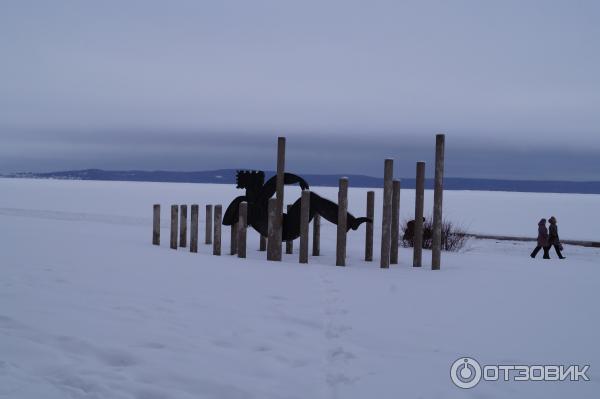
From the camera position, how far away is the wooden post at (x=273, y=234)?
996cm

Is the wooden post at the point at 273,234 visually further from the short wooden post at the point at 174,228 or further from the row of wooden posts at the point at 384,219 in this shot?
the short wooden post at the point at 174,228

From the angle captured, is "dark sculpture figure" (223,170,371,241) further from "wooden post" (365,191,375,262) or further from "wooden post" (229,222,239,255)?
"wooden post" (365,191,375,262)

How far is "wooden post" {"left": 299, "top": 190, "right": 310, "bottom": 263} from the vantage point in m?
9.87

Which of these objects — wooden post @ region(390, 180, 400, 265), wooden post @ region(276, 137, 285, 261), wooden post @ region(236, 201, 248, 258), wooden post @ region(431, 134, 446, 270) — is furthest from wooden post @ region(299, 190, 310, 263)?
wooden post @ region(431, 134, 446, 270)

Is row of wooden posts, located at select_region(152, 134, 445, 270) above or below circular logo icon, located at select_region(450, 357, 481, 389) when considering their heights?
above

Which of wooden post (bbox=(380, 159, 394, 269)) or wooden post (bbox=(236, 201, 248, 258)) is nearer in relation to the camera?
wooden post (bbox=(380, 159, 394, 269))

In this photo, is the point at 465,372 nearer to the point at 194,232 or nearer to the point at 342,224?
the point at 342,224

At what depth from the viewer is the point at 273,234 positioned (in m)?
10.0

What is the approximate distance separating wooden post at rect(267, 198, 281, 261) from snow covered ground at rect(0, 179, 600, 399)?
3.28ft

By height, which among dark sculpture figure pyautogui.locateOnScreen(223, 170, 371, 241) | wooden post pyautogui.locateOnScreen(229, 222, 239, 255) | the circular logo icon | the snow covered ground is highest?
dark sculpture figure pyautogui.locateOnScreen(223, 170, 371, 241)

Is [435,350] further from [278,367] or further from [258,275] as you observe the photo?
[258,275]

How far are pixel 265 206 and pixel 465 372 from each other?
24.6 ft

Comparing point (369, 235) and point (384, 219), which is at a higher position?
point (384, 219)

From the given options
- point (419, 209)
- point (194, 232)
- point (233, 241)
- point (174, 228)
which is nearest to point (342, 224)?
point (419, 209)
